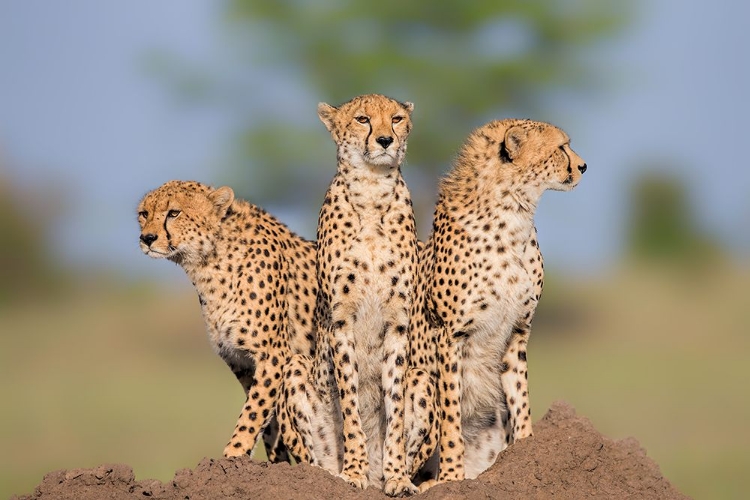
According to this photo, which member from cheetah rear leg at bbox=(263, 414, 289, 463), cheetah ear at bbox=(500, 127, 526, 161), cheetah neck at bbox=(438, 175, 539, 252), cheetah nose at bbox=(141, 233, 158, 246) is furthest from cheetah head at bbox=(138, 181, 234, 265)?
cheetah ear at bbox=(500, 127, 526, 161)

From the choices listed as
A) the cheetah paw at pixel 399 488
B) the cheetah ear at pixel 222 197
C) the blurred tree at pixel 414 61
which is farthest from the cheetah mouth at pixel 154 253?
the blurred tree at pixel 414 61

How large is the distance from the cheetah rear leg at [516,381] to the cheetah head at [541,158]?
61 cm

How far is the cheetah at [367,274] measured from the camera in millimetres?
4570

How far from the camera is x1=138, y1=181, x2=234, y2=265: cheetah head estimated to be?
4727mm

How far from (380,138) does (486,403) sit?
123 cm

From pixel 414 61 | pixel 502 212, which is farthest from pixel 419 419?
pixel 414 61

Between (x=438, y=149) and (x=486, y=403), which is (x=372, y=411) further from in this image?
(x=438, y=149)

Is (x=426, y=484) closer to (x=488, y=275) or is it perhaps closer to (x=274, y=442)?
(x=274, y=442)

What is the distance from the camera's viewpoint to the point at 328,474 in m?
4.39

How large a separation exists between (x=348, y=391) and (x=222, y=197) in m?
1.00

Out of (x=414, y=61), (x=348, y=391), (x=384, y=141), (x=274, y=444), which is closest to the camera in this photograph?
(x=384, y=141)

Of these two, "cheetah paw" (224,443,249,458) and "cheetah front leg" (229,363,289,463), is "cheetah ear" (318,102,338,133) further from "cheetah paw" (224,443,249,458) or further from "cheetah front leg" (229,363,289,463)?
"cheetah paw" (224,443,249,458)

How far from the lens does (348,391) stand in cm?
461

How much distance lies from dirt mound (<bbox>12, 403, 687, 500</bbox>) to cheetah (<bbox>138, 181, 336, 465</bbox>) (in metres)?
0.31
